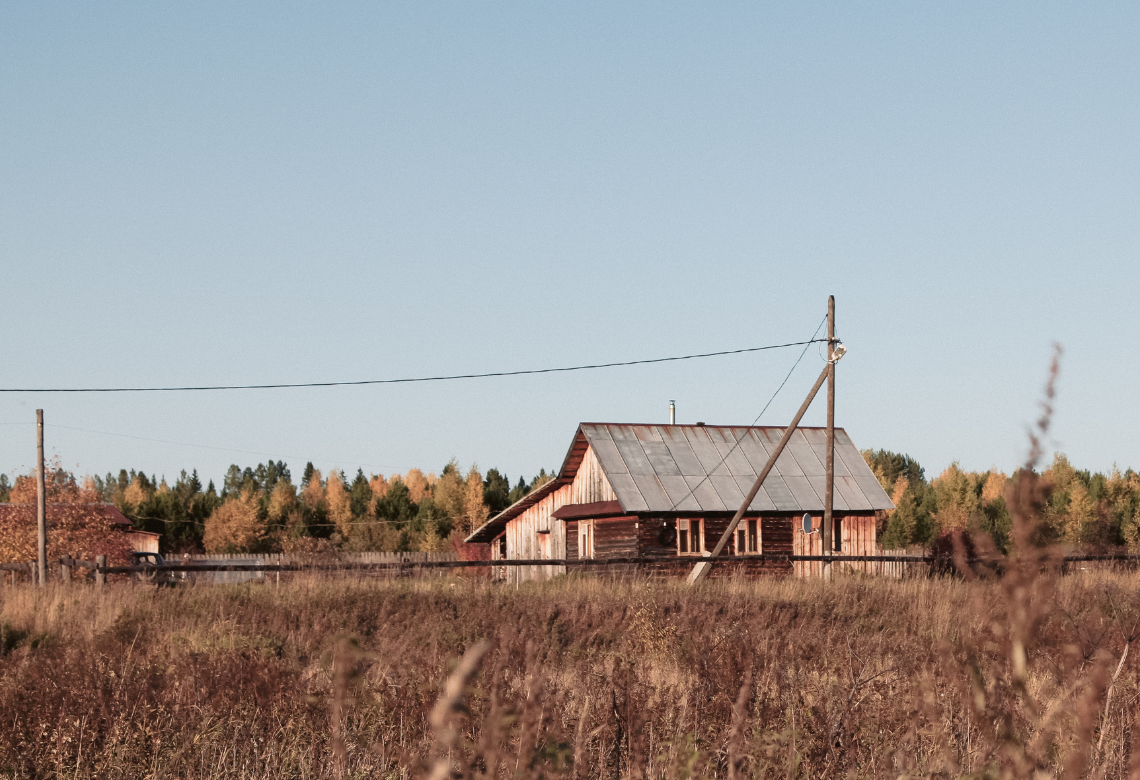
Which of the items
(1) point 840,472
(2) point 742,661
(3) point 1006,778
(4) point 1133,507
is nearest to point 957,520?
(4) point 1133,507

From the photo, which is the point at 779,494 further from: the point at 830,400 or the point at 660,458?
the point at 830,400

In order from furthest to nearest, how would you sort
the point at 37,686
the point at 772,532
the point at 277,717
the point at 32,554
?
the point at 32,554
the point at 772,532
the point at 37,686
the point at 277,717

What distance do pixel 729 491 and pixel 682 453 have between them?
1.94 m

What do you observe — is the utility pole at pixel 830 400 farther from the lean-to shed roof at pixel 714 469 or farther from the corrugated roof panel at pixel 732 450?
the corrugated roof panel at pixel 732 450

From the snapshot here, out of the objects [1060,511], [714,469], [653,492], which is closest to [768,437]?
[714,469]

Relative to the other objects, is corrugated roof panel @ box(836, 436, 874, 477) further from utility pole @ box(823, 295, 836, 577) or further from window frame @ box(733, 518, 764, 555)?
utility pole @ box(823, 295, 836, 577)

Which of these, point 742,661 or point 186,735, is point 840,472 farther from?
point 186,735

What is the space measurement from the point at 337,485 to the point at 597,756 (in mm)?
88294

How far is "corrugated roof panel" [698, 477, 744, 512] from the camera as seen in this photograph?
1174 inches

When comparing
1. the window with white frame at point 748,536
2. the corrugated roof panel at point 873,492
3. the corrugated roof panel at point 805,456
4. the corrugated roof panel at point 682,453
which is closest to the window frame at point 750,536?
the window with white frame at point 748,536

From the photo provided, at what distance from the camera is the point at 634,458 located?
30562 mm

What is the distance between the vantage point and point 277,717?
6.84 metres

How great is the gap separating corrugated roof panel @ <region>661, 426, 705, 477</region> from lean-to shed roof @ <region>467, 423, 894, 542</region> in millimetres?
30

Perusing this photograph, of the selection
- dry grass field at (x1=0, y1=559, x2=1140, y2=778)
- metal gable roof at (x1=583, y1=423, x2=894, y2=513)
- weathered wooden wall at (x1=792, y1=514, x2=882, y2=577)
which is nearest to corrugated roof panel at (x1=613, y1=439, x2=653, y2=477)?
metal gable roof at (x1=583, y1=423, x2=894, y2=513)
